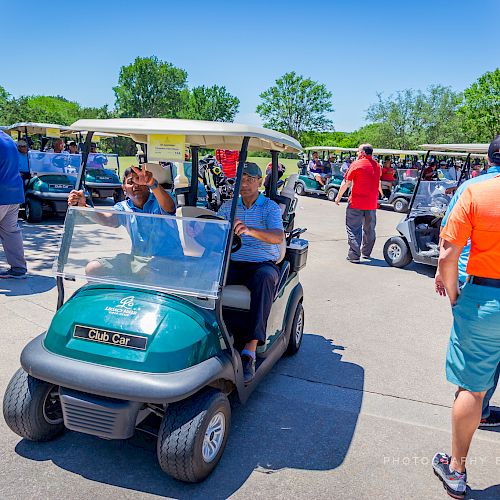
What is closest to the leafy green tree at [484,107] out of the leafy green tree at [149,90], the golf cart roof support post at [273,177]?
the golf cart roof support post at [273,177]

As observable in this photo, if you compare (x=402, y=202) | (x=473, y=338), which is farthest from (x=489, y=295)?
(x=402, y=202)

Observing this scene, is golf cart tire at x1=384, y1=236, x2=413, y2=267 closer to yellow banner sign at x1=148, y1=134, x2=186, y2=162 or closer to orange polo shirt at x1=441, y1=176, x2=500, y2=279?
orange polo shirt at x1=441, y1=176, x2=500, y2=279

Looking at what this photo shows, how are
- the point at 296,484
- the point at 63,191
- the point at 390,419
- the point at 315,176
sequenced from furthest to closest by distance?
the point at 315,176, the point at 63,191, the point at 390,419, the point at 296,484

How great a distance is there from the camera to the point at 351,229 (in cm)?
777

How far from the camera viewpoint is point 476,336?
238cm

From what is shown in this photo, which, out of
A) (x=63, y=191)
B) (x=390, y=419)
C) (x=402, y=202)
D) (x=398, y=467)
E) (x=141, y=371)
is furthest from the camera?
(x=402, y=202)

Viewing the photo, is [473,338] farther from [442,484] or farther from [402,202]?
[402,202]

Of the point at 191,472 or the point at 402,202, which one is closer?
the point at 191,472

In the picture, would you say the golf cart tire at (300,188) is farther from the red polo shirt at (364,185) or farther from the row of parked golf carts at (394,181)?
the red polo shirt at (364,185)

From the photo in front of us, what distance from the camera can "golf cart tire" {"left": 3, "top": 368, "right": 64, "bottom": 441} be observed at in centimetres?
248

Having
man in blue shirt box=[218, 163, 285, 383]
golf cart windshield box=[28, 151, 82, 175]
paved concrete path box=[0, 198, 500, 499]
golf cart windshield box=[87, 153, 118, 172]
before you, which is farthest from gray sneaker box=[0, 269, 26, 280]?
golf cart windshield box=[87, 153, 118, 172]

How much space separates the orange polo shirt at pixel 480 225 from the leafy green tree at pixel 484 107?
31970 mm

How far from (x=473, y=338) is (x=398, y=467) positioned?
0.81 meters

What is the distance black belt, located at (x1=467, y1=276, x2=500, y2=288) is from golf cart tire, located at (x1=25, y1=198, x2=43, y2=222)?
330 inches
